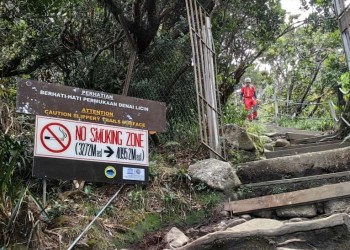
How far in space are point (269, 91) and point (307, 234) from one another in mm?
17859

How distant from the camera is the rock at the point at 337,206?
390 cm

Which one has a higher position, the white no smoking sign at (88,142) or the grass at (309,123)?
the grass at (309,123)

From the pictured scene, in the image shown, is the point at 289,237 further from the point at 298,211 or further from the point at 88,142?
the point at 88,142

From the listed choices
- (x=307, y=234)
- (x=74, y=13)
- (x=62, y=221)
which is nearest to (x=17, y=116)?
(x=62, y=221)

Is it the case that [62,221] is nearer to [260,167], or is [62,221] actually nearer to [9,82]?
[260,167]

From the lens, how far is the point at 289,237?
3.30m

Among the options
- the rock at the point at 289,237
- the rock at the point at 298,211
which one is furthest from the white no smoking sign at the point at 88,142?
the rock at the point at 298,211

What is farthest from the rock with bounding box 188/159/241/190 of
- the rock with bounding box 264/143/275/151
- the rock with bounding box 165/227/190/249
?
the rock with bounding box 264/143/275/151

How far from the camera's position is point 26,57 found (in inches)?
280

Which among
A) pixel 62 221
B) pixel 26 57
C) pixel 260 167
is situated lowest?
pixel 62 221

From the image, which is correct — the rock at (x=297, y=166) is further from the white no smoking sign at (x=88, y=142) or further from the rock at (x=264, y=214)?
the white no smoking sign at (x=88, y=142)

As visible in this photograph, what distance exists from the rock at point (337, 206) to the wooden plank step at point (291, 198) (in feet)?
0.19

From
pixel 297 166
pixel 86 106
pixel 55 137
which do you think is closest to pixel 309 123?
pixel 297 166

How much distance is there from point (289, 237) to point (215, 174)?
1.40 m
